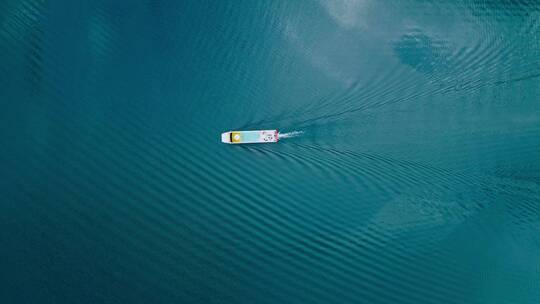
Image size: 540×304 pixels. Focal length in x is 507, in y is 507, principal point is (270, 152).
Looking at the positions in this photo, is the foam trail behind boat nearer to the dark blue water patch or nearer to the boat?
the boat

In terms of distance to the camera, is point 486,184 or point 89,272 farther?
point 486,184

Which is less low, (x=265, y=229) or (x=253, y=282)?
(x=265, y=229)

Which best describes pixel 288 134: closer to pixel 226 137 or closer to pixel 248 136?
pixel 248 136

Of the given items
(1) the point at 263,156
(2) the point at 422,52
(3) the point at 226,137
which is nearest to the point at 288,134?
(1) the point at 263,156

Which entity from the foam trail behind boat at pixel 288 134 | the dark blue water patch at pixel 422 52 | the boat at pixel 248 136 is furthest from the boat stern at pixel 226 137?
the dark blue water patch at pixel 422 52

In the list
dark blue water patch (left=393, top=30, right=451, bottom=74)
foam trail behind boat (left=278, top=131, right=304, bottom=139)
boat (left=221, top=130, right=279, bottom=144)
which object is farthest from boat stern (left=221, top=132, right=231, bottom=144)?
dark blue water patch (left=393, top=30, right=451, bottom=74)

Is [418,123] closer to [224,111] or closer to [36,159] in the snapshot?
[224,111]

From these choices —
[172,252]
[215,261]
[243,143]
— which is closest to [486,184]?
[243,143]
